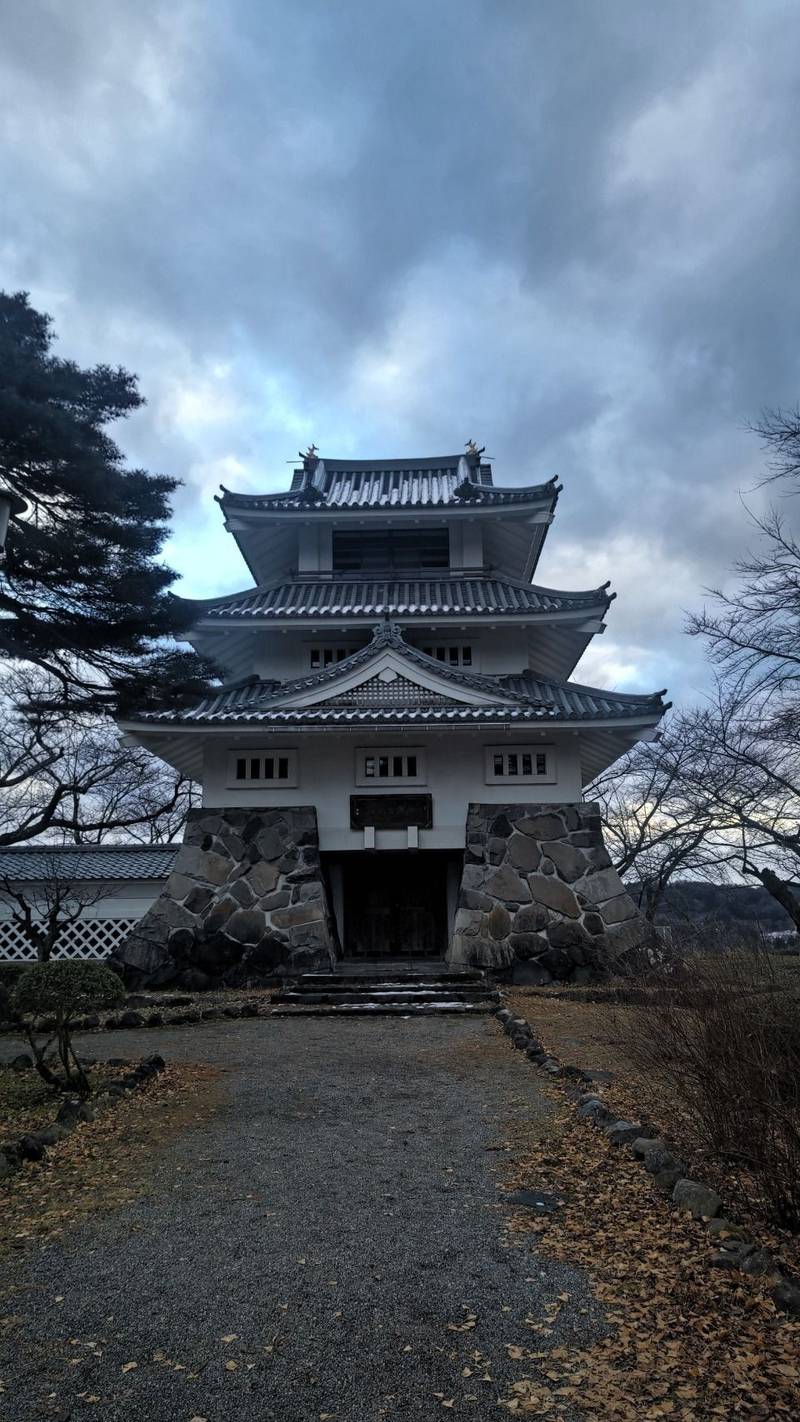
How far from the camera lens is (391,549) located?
1983cm

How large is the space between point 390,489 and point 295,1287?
1971 centimetres

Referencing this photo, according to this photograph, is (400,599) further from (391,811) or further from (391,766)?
(391,811)

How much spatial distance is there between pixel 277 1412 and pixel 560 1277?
4.82ft

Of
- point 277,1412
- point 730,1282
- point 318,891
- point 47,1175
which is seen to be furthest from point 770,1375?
point 318,891

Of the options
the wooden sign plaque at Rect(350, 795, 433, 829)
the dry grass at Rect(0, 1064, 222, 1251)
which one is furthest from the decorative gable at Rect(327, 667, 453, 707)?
the dry grass at Rect(0, 1064, 222, 1251)

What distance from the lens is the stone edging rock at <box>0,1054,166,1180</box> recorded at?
5262mm

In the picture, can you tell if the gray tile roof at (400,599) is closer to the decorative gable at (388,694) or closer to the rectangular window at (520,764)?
the decorative gable at (388,694)

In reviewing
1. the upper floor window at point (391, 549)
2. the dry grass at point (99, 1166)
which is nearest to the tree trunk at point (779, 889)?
the upper floor window at point (391, 549)

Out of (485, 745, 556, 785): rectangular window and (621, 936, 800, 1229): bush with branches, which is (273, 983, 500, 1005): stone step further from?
(621, 936, 800, 1229): bush with branches

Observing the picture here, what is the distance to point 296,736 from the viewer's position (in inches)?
607

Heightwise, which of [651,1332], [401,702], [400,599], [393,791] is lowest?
[651,1332]

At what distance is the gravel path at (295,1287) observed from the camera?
287 centimetres

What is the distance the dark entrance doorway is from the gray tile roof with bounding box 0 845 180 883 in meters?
5.30

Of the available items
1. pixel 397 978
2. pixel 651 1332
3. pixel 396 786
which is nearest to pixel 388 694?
pixel 396 786
